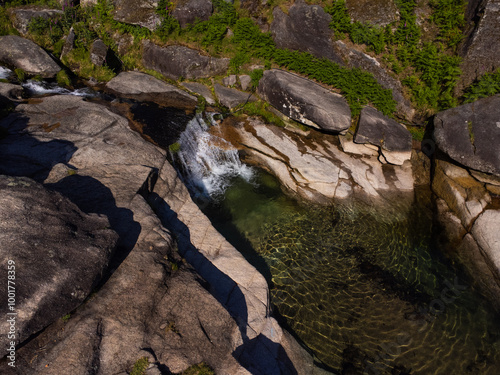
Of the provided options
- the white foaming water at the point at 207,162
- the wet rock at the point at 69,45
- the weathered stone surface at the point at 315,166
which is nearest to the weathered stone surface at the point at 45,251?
the white foaming water at the point at 207,162

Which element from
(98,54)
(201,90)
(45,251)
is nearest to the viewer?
(45,251)

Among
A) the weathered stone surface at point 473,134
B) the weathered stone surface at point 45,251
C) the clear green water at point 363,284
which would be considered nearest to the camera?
the weathered stone surface at point 45,251

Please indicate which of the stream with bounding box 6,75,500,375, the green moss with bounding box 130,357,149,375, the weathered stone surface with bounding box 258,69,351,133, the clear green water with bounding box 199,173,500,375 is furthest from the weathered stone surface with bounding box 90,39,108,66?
the green moss with bounding box 130,357,149,375

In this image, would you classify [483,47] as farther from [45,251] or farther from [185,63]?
[45,251]

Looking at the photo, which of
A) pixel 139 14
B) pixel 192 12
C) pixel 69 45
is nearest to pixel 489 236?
pixel 192 12

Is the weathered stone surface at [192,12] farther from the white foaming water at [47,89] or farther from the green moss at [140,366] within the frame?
the green moss at [140,366]
